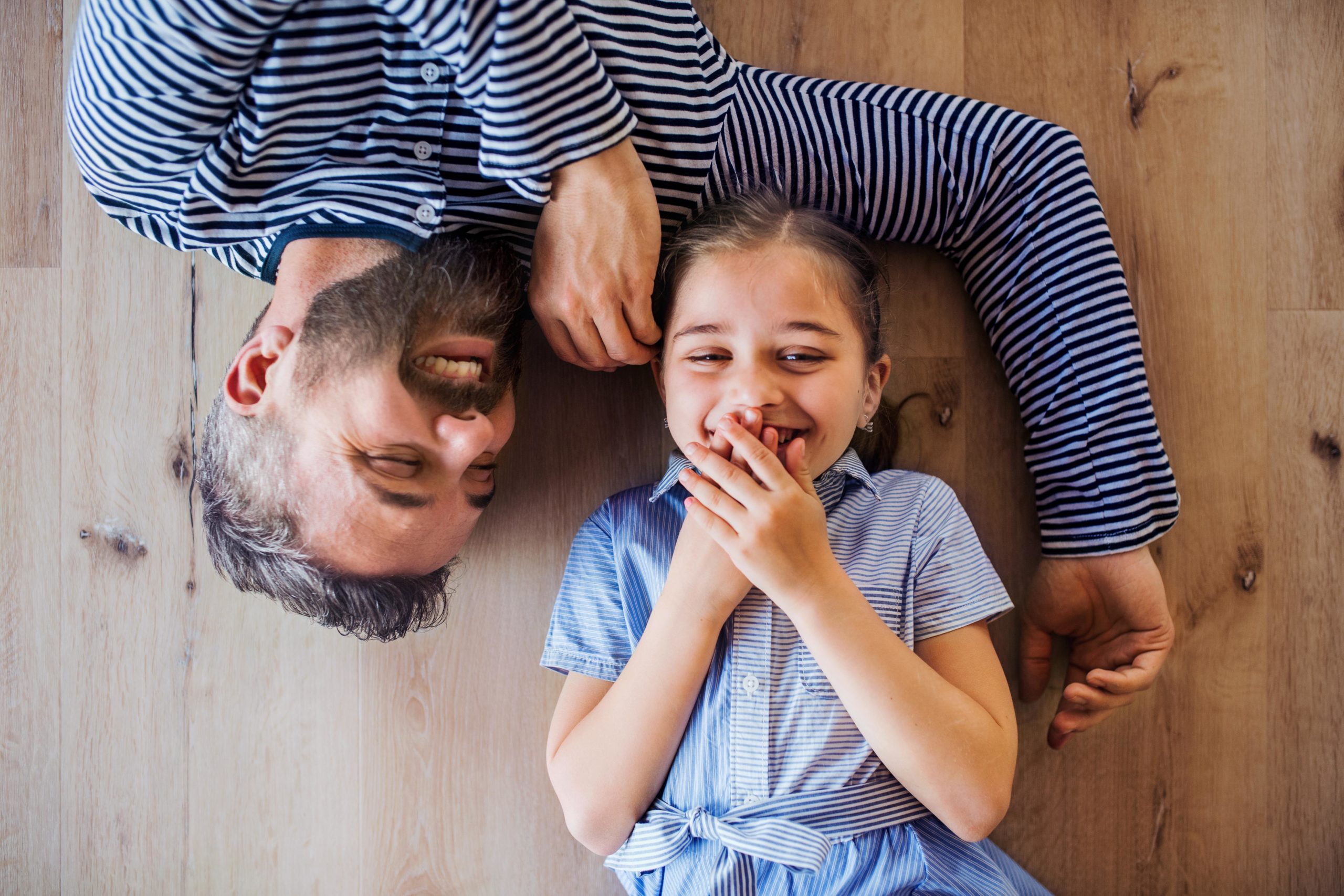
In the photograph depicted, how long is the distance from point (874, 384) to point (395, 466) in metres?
0.60

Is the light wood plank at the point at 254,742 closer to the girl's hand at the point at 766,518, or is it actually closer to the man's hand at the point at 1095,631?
the girl's hand at the point at 766,518

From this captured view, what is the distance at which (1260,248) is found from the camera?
1.25 m

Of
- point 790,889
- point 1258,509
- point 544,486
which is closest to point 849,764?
point 790,889

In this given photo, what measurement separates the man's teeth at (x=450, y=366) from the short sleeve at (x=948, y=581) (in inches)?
22.9

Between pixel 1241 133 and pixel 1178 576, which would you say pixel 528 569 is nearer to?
pixel 1178 576

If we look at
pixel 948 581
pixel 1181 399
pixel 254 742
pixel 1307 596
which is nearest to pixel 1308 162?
pixel 1181 399

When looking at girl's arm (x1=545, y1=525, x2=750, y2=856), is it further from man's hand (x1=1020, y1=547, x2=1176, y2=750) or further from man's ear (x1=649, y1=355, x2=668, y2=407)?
man's hand (x1=1020, y1=547, x2=1176, y2=750)

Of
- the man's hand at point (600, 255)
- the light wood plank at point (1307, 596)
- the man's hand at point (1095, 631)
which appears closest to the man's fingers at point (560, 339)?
the man's hand at point (600, 255)

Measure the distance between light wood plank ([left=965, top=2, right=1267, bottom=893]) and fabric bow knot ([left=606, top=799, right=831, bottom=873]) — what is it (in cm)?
47

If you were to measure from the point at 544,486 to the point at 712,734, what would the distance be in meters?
0.45

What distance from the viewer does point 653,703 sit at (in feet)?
3.14

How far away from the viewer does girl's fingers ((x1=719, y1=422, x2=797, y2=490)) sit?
2.98 feet

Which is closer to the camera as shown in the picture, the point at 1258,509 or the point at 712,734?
the point at 712,734

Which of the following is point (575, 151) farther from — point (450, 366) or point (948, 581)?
point (948, 581)
